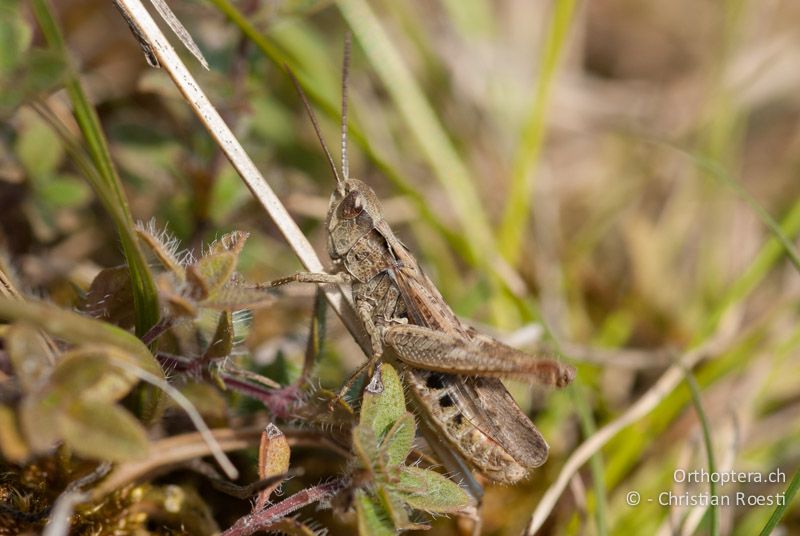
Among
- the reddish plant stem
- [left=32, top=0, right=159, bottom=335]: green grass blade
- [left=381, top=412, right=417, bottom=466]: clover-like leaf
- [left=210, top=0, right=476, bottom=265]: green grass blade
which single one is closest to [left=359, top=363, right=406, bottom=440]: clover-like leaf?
[left=381, top=412, right=417, bottom=466]: clover-like leaf

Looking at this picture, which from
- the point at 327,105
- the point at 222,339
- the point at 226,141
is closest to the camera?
the point at 222,339

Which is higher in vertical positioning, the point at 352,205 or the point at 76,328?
the point at 352,205

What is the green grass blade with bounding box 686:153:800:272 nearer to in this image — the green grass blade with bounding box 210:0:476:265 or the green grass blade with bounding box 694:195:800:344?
the green grass blade with bounding box 694:195:800:344

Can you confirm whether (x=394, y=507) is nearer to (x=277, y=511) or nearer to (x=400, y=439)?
(x=400, y=439)

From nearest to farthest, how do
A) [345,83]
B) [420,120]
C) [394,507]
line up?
[394,507] < [345,83] < [420,120]

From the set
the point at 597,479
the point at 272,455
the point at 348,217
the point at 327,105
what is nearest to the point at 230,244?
the point at 272,455

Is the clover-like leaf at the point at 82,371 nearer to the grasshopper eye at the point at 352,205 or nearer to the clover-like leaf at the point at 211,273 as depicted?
the clover-like leaf at the point at 211,273
